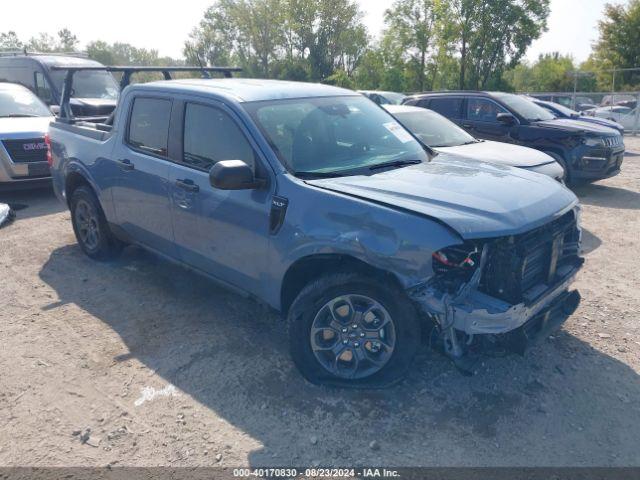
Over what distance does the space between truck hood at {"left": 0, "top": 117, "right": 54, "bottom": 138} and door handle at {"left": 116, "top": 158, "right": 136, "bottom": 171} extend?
14.4ft

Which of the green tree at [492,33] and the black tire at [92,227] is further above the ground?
the green tree at [492,33]

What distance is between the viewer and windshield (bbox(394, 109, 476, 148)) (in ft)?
24.5

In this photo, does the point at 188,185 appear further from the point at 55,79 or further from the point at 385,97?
the point at 385,97

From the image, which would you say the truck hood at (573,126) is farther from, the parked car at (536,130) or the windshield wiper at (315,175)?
the windshield wiper at (315,175)

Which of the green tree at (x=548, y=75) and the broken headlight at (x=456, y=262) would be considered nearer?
the broken headlight at (x=456, y=262)

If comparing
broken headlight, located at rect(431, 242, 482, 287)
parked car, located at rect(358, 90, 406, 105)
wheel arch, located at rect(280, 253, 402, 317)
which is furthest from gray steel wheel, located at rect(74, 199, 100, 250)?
parked car, located at rect(358, 90, 406, 105)

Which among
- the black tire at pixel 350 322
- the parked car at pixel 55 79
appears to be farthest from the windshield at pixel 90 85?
the black tire at pixel 350 322

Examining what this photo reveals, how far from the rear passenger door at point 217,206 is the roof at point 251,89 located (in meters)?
0.15

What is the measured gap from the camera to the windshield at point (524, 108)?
9.33 m

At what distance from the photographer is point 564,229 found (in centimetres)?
344

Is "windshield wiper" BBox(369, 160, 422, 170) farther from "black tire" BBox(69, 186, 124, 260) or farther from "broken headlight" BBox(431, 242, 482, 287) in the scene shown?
"black tire" BBox(69, 186, 124, 260)

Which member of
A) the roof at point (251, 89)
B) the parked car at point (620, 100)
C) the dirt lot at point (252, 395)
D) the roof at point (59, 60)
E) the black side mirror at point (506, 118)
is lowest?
the dirt lot at point (252, 395)

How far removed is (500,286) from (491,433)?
851 millimetres

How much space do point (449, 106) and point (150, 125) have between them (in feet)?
22.2
